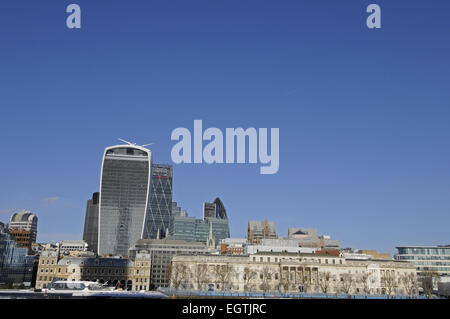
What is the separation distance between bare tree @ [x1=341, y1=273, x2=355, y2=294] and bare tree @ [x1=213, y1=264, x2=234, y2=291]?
158 ft

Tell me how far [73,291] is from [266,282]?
9355 centimetres

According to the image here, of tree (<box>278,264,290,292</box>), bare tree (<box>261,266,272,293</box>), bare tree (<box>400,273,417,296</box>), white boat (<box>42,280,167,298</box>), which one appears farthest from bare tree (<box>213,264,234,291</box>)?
bare tree (<box>400,273,417,296</box>)

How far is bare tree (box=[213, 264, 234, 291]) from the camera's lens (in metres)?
176

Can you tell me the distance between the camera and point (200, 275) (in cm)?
17688

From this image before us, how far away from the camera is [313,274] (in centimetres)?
18762

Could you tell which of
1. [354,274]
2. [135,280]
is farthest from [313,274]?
[135,280]

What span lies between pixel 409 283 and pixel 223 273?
8184 centimetres

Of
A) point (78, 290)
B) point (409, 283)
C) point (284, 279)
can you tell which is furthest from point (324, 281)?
point (78, 290)

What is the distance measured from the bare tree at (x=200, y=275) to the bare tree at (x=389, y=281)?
7670cm

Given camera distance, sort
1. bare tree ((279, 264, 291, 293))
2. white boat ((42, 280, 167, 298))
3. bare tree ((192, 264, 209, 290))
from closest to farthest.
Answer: white boat ((42, 280, 167, 298))
bare tree ((192, 264, 209, 290))
bare tree ((279, 264, 291, 293))

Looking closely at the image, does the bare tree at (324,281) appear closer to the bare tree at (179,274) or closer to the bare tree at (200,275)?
the bare tree at (200,275)

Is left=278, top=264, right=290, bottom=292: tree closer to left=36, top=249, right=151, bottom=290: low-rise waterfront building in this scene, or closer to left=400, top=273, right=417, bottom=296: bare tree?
left=400, top=273, right=417, bottom=296: bare tree
